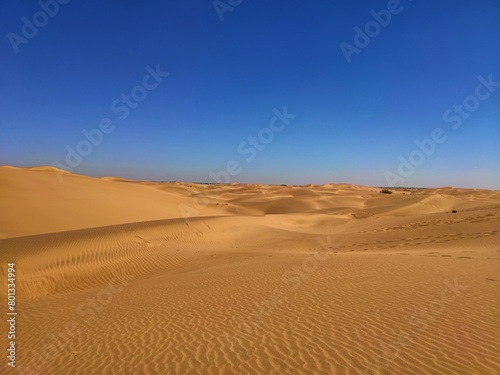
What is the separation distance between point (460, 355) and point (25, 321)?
8.65 metres

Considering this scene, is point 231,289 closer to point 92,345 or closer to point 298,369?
point 92,345

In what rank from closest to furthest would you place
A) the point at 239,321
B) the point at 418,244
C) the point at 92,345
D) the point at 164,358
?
the point at 164,358
the point at 92,345
the point at 239,321
the point at 418,244

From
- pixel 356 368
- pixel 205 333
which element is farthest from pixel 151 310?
pixel 356 368

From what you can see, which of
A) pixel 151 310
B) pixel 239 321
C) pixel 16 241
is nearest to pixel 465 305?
pixel 239 321

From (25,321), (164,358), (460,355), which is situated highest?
(460,355)

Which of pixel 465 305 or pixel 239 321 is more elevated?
pixel 465 305

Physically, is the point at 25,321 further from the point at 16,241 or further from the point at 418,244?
the point at 418,244

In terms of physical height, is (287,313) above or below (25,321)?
above

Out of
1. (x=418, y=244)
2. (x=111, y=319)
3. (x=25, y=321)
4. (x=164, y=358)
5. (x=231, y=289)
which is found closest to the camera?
(x=164, y=358)

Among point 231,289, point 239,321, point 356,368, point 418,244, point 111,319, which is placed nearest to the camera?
point 356,368

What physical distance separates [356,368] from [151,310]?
4798 mm

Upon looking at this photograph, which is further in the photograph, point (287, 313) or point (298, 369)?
point (287, 313)

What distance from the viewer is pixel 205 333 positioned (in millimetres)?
5477

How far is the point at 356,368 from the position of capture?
156 inches
